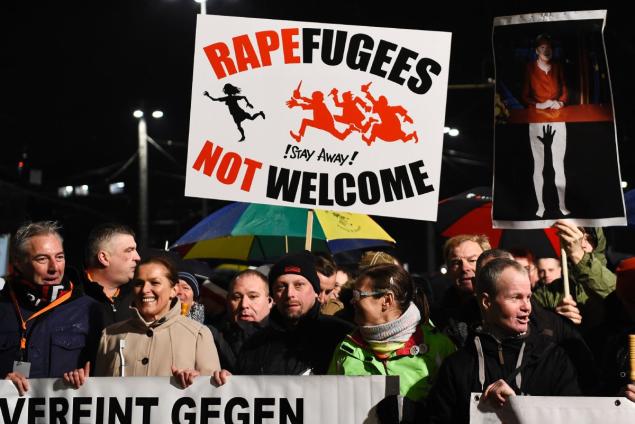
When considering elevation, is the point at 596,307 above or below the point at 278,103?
below

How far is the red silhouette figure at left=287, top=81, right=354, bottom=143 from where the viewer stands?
271 inches

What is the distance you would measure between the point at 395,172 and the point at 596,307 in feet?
4.37

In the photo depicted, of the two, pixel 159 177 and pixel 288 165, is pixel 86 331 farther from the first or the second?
pixel 159 177

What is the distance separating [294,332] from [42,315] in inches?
51.5

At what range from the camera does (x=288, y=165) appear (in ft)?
22.4

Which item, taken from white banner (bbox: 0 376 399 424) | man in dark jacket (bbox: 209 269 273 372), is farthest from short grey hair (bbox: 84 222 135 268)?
white banner (bbox: 0 376 399 424)

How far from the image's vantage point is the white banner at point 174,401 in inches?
222

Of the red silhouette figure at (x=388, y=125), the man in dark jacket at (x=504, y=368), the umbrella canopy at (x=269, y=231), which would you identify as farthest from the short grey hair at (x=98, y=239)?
the man in dark jacket at (x=504, y=368)

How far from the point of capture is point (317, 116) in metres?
6.95

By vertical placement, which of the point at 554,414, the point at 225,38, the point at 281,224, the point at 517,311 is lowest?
the point at 554,414

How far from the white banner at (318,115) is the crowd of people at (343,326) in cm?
52

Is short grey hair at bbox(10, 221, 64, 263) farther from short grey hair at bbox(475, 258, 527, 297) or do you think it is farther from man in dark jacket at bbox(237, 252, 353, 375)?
short grey hair at bbox(475, 258, 527, 297)

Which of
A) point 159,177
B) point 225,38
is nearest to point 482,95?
point 159,177

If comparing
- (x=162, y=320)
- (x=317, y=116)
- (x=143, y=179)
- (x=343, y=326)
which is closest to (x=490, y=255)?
(x=343, y=326)
